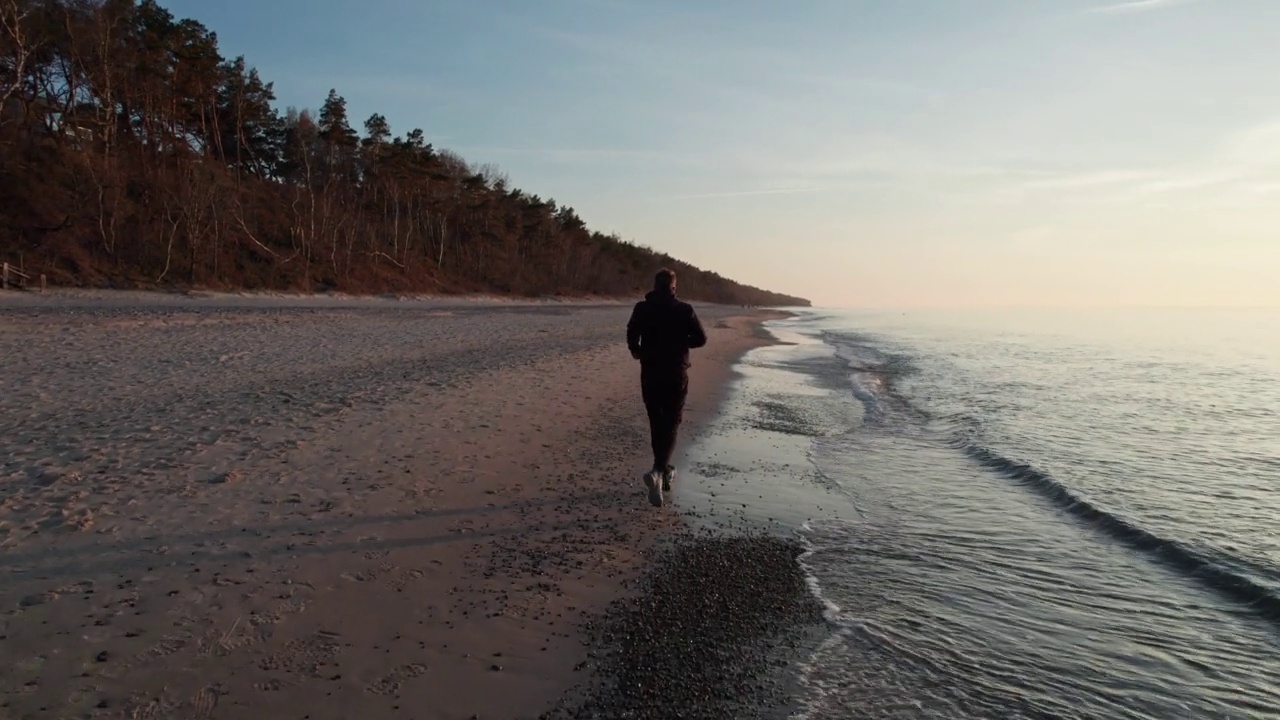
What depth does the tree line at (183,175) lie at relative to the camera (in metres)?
36.2

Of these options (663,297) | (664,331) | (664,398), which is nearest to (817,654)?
(664,398)

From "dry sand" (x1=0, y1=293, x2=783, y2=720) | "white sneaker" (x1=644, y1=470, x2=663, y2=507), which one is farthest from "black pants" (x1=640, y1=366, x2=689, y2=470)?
"dry sand" (x1=0, y1=293, x2=783, y2=720)

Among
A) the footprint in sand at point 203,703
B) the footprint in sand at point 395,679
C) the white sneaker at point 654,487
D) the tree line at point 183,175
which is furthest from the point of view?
the tree line at point 183,175

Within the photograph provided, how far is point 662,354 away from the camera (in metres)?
7.54

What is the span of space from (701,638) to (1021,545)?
4.49 m

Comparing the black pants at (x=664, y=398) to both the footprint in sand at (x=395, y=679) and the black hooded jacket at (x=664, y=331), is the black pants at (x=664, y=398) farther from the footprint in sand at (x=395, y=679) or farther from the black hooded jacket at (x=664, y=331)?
the footprint in sand at (x=395, y=679)

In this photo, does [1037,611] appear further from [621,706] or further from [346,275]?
[346,275]

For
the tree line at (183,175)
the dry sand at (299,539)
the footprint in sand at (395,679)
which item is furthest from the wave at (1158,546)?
the tree line at (183,175)

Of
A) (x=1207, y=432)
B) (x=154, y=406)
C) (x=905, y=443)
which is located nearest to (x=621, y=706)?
(x=154, y=406)

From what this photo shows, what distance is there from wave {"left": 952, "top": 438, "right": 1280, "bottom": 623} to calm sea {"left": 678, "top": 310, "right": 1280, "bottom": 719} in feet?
0.09

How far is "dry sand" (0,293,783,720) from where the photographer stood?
379cm

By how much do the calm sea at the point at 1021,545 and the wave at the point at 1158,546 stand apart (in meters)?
0.03

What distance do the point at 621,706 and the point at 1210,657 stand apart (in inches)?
174

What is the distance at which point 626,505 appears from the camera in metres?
7.61
